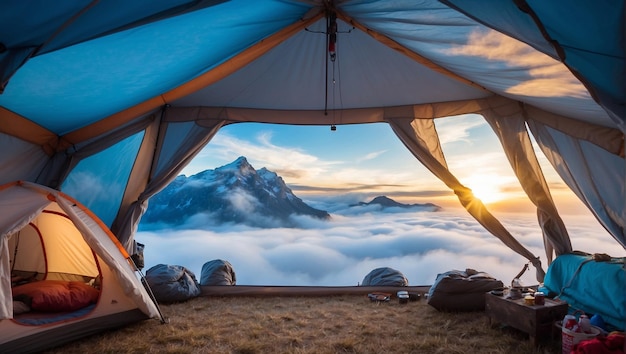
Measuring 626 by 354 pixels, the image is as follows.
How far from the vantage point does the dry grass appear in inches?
104

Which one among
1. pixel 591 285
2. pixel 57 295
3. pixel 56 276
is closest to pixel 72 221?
pixel 57 295

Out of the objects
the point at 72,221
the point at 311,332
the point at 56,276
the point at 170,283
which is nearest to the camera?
the point at 72,221

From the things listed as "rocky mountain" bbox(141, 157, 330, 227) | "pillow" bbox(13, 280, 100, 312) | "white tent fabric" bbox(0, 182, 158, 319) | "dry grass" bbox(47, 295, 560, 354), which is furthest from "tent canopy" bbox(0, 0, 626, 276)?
A: "rocky mountain" bbox(141, 157, 330, 227)

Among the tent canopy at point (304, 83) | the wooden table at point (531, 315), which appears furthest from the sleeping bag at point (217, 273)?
the wooden table at point (531, 315)

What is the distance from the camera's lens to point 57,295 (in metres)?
2.95

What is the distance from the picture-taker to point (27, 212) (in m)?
2.70

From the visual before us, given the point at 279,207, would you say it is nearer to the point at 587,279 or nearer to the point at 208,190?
the point at 208,190

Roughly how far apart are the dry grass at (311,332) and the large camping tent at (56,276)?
0.16m

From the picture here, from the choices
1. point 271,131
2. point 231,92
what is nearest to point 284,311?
point 231,92

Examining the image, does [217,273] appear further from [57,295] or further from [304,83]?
[304,83]

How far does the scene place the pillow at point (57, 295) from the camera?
2.89 meters

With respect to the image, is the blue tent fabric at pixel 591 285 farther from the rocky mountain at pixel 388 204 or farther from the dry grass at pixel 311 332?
the rocky mountain at pixel 388 204

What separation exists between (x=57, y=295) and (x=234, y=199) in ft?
19.3

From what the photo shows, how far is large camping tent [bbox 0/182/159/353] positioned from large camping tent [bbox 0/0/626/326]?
1.60 feet
